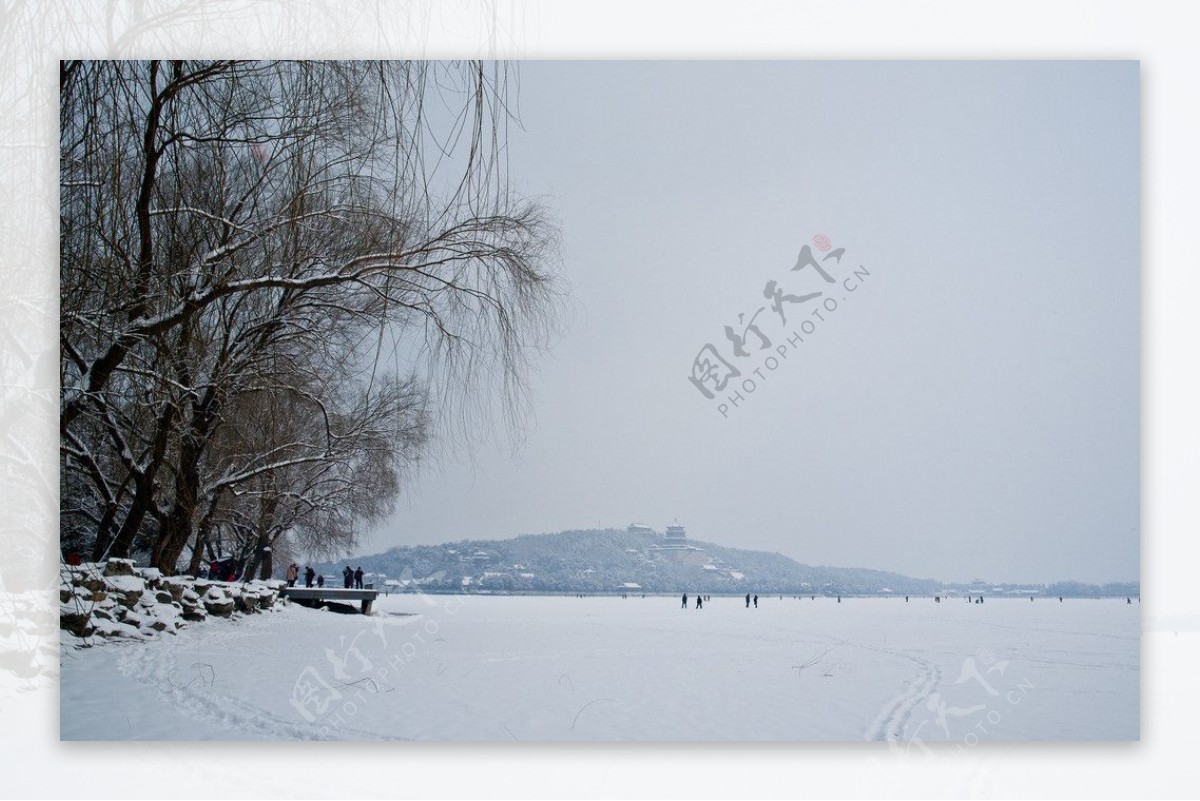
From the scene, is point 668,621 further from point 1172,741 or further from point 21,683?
point 21,683

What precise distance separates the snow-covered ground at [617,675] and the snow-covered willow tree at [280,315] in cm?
48

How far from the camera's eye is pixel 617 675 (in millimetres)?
4465

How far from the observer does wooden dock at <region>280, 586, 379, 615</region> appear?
4594 millimetres

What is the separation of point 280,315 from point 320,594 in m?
1.19

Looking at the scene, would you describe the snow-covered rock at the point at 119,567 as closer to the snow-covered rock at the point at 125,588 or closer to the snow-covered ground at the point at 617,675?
the snow-covered rock at the point at 125,588

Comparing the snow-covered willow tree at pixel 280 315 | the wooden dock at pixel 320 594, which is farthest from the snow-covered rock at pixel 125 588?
the wooden dock at pixel 320 594

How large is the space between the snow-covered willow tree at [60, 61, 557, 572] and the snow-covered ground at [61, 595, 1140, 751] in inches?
19.0

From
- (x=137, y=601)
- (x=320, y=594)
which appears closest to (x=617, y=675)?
(x=320, y=594)

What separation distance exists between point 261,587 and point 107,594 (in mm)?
603

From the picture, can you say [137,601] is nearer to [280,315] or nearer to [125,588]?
[125,588]

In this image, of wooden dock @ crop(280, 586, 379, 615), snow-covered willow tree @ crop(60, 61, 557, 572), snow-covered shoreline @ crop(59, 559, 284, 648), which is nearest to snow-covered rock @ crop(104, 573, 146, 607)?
snow-covered shoreline @ crop(59, 559, 284, 648)

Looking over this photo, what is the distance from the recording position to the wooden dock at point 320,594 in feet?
15.1

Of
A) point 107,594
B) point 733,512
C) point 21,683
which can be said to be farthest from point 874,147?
point 21,683

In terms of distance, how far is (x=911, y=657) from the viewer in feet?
15.0
